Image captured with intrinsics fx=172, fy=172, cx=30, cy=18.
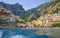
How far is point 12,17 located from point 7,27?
14.6ft

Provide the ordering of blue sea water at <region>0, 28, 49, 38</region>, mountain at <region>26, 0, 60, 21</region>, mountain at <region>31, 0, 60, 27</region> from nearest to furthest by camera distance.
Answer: blue sea water at <region>0, 28, 49, 38</region> → mountain at <region>31, 0, 60, 27</region> → mountain at <region>26, 0, 60, 21</region>

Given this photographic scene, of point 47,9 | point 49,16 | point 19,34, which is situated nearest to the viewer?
point 19,34

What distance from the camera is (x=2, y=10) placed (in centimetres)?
6031

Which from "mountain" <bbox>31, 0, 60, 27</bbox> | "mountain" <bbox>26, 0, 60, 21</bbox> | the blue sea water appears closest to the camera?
the blue sea water

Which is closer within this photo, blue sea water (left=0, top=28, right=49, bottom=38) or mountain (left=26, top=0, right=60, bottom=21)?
blue sea water (left=0, top=28, right=49, bottom=38)

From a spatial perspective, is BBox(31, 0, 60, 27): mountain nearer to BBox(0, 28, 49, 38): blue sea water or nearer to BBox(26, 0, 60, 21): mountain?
BBox(26, 0, 60, 21): mountain

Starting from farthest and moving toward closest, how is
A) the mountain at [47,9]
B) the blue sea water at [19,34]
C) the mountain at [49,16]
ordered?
the mountain at [47,9]
the mountain at [49,16]
the blue sea water at [19,34]

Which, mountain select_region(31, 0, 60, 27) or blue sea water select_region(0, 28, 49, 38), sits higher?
mountain select_region(31, 0, 60, 27)

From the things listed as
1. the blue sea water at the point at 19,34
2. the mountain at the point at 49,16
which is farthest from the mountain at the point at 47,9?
the blue sea water at the point at 19,34

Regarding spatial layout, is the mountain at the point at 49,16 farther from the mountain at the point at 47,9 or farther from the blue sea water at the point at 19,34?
the blue sea water at the point at 19,34

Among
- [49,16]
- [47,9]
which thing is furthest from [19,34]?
[47,9]

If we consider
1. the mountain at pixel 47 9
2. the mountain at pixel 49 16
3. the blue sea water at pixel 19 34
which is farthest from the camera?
the mountain at pixel 47 9

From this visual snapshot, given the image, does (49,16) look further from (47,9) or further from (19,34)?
(19,34)

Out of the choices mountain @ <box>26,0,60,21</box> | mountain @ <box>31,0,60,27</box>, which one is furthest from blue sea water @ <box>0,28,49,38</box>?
mountain @ <box>26,0,60,21</box>
